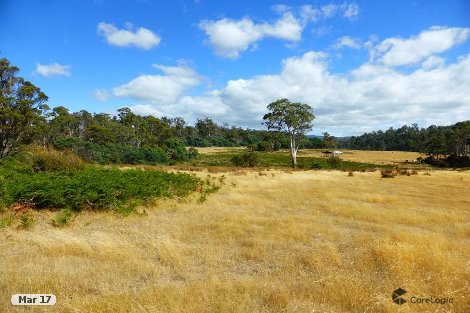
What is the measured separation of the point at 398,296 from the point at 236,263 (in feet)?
10.9

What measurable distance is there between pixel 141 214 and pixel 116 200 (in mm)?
1292

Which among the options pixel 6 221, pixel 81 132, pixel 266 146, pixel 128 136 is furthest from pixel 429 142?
pixel 6 221

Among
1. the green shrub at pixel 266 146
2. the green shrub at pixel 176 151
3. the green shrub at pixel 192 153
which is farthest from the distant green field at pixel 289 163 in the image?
the green shrub at pixel 266 146

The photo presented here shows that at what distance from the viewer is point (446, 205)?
55.2ft

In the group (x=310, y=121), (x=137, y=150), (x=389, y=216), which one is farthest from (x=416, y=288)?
(x=137, y=150)

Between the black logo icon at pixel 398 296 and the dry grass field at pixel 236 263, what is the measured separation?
0.40 ft

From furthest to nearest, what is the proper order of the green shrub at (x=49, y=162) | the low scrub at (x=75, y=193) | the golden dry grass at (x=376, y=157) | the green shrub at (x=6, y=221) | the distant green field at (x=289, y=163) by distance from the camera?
the golden dry grass at (x=376, y=157), the distant green field at (x=289, y=163), the green shrub at (x=49, y=162), the low scrub at (x=75, y=193), the green shrub at (x=6, y=221)

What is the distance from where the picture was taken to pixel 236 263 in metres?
7.56

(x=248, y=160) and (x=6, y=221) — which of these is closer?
(x=6, y=221)

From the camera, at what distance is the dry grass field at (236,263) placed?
17.8 ft

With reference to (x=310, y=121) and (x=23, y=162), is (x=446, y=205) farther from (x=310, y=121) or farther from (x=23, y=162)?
(x=310, y=121)

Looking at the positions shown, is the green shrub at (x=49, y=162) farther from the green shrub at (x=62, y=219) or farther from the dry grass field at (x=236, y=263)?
the green shrub at (x=62, y=219)

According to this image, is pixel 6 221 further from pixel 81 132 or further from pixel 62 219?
pixel 81 132

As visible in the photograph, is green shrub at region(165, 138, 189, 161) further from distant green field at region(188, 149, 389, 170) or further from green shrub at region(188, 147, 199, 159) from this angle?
distant green field at region(188, 149, 389, 170)
